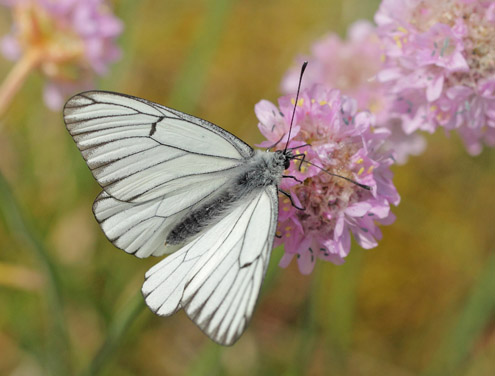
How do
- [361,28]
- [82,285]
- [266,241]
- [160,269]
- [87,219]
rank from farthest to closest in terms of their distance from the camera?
[87,219] < [82,285] < [361,28] < [160,269] < [266,241]

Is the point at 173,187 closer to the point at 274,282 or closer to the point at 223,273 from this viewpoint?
the point at 223,273

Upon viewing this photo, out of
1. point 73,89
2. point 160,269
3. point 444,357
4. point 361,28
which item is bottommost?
point 160,269

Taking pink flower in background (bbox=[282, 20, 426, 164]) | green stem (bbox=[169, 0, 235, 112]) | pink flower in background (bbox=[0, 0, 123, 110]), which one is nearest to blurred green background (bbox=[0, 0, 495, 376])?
green stem (bbox=[169, 0, 235, 112])

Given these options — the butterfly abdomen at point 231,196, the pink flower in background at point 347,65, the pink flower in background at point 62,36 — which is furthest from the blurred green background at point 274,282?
the butterfly abdomen at point 231,196

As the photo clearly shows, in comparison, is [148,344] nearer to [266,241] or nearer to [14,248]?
[14,248]

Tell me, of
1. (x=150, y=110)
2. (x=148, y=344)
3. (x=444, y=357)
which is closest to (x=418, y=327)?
(x=444, y=357)

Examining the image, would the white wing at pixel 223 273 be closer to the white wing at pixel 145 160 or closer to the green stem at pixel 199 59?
the white wing at pixel 145 160
